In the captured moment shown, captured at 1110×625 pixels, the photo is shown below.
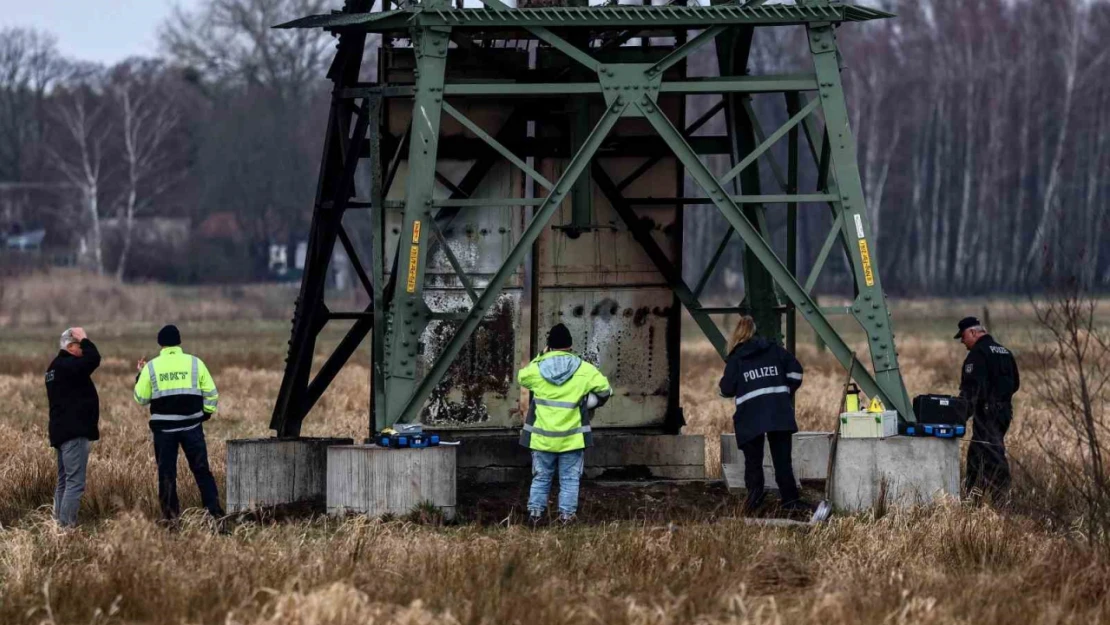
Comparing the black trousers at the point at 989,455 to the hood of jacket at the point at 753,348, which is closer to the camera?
the hood of jacket at the point at 753,348

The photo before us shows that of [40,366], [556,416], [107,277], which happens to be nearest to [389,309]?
[556,416]

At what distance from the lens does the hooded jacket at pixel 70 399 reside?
555 inches

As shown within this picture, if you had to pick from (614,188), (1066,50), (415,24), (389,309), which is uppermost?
(1066,50)

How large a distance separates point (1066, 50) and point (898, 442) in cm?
5894

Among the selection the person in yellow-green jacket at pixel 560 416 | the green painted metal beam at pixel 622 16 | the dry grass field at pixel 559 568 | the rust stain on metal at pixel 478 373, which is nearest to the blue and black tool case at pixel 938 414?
the dry grass field at pixel 559 568

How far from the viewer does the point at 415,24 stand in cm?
1456

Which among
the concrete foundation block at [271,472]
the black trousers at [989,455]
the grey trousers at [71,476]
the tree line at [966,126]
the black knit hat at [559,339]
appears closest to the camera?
the grey trousers at [71,476]

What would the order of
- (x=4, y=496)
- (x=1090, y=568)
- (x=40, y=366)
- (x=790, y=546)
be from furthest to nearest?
1. (x=40, y=366)
2. (x=4, y=496)
3. (x=790, y=546)
4. (x=1090, y=568)

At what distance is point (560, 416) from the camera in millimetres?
14352

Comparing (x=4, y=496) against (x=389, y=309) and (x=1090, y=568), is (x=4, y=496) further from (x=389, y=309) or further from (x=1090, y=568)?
(x=1090, y=568)

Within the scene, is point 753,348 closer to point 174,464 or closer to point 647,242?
point 647,242

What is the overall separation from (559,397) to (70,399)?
385cm

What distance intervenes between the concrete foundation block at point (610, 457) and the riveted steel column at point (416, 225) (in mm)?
2542

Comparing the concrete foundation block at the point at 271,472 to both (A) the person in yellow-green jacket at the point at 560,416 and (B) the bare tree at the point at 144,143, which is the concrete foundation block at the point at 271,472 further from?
(B) the bare tree at the point at 144,143
